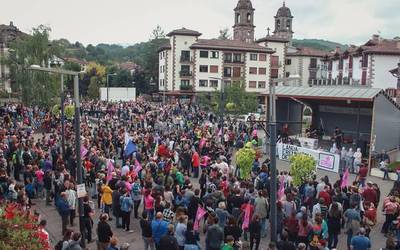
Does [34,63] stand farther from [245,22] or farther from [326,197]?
[245,22]

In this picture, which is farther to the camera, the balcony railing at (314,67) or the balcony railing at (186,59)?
the balcony railing at (314,67)

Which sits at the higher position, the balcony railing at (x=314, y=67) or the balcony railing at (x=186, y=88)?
the balcony railing at (x=314, y=67)

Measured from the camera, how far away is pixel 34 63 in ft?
140

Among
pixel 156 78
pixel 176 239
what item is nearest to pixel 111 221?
pixel 176 239

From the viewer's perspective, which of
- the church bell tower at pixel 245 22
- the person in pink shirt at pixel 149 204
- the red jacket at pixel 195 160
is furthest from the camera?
the church bell tower at pixel 245 22

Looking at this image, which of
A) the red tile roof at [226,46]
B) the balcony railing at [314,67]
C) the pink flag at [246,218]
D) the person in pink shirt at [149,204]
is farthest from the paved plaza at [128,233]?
the balcony railing at [314,67]

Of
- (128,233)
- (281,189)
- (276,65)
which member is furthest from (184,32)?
(128,233)

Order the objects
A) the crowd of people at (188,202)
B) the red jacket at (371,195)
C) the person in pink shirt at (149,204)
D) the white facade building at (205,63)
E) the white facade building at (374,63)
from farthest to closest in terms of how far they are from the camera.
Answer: the white facade building at (205,63), the white facade building at (374,63), the red jacket at (371,195), the person in pink shirt at (149,204), the crowd of people at (188,202)

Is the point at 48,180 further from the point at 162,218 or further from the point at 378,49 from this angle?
the point at 378,49

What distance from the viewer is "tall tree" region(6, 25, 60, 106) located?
138ft

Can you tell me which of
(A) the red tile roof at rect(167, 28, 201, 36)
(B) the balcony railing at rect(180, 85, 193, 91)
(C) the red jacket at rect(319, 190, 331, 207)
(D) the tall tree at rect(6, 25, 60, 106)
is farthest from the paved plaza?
(A) the red tile roof at rect(167, 28, 201, 36)

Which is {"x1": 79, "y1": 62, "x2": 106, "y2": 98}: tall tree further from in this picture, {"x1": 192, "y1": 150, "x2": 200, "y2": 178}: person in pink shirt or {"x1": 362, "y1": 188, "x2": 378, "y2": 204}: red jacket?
{"x1": 362, "y1": 188, "x2": 378, "y2": 204}: red jacket

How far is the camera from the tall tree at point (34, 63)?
42031 millimetres

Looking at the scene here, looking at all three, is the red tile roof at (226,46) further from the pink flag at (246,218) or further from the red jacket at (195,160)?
the pink flag at (246,218)
